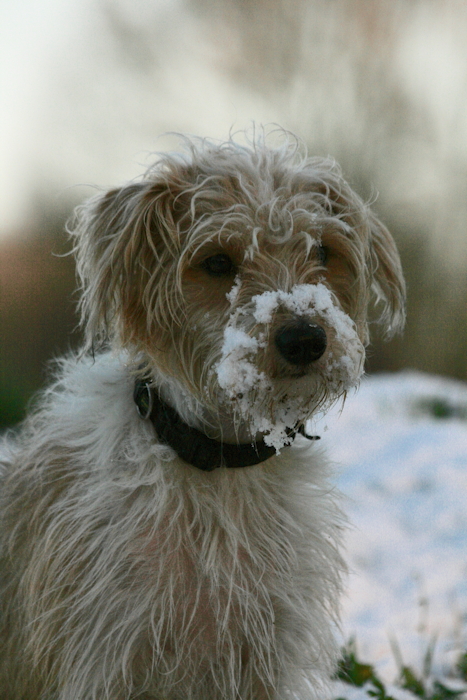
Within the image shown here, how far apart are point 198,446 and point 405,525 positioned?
323 centimetres

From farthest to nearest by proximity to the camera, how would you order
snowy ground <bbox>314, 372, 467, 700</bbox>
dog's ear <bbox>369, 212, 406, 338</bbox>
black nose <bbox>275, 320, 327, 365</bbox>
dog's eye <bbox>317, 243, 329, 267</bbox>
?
snowy ground <bbox>314, 372, 467, 700</bbox>
dog's ear <bbox>369, 212, 406, 338</bbox>
dog's eye <bbox>317, 243, 329, 267</bbox>
black nose <bbox>275, 320, 327, 365</bbox>

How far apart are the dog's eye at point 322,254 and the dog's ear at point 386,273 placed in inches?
10.0

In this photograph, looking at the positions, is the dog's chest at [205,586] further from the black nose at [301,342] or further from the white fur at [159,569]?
the black nose at [301,342]

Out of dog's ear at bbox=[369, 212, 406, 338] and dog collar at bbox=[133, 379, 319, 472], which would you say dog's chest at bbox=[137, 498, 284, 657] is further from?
dog's ear at bbox=[369, 212, 406, 338]

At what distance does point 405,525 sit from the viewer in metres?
5.16

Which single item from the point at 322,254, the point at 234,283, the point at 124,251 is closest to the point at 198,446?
the point at 234,283

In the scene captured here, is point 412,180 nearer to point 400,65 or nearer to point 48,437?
point 400,65

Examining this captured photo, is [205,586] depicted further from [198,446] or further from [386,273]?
[386,273]

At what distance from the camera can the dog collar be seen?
93.4 inches

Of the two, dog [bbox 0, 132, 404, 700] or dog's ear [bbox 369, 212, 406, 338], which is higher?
dog's ear [bbox 369, 212, 406, 338]

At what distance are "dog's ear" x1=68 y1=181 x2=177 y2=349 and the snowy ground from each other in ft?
3.27

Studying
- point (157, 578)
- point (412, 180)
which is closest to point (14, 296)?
point (412, 180)

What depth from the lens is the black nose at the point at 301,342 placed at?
6.79ft

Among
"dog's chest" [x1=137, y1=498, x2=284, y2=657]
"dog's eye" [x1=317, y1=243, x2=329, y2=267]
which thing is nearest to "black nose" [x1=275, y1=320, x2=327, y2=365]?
"dog's eye" [x1=317, y1=243, x2=329, y2=267]
